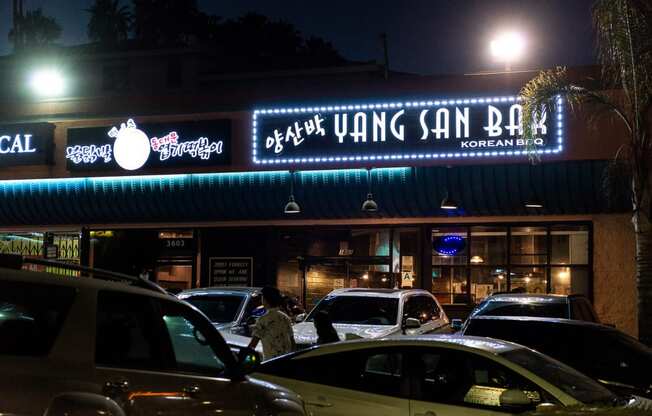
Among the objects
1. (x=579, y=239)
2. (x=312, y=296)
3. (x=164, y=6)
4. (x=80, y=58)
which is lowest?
(x=312, y=296)

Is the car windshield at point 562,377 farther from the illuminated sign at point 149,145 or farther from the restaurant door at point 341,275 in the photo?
the illuminated sign at point 149,145

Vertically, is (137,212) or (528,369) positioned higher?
(137,212)

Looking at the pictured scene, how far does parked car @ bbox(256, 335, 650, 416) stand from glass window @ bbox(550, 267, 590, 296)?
44.3 ft

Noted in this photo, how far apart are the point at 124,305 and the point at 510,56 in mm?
20242

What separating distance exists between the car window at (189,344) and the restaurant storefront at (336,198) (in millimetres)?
12700

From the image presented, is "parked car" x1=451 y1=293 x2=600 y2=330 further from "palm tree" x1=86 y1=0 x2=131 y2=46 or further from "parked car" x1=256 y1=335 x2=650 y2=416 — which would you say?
"palm tree" x1=86 y1=0 x2=131 y2=46

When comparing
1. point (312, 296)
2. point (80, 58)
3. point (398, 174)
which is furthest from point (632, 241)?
point (80, 58)

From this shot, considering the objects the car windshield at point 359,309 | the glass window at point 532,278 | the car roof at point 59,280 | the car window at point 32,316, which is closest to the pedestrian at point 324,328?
the car windshield at point 359,309

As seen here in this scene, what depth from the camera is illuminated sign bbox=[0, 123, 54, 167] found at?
2458 cm

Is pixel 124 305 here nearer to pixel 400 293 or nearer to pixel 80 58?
pixel 400 293

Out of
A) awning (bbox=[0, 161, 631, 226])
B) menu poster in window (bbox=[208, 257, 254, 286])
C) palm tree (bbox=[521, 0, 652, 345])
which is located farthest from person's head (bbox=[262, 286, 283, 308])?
menu poster in window (bbox=[208, 257, 254, 286])

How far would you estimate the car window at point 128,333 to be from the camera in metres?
5.01

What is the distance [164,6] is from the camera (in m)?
66.8

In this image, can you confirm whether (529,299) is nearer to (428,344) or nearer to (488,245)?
(428,344)
